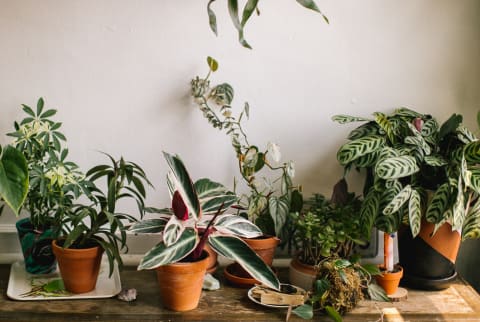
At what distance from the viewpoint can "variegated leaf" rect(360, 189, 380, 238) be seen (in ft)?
5.79

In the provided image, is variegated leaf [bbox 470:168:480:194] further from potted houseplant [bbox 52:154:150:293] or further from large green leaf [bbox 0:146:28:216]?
large green leaf [bbox 0:146:28:216]

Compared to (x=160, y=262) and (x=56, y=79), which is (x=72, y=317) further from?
(x=56, y=79)

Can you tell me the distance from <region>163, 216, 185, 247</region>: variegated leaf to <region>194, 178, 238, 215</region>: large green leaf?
0.12 metres

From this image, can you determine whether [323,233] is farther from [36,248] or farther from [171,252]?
[36,248]

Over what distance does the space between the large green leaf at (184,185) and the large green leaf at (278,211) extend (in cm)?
36

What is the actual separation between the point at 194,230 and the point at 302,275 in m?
0.45

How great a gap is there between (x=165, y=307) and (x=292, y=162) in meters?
0.66

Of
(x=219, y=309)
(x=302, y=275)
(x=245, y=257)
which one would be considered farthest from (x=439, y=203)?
(x=219, y=309)

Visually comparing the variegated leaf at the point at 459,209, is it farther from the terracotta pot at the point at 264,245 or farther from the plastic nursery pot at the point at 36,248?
the plastic nursery pot at the point at 36,248

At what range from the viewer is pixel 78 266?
1.74m

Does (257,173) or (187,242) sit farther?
(257,173)

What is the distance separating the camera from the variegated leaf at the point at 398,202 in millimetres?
1672

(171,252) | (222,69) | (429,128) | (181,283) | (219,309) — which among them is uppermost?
(222,69)

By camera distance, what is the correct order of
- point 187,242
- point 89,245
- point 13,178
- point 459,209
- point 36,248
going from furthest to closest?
point 36,248 < point 89,245 < point 459,209 < point 187,242 < point 13,178
